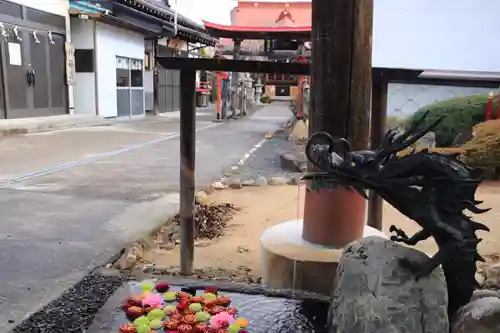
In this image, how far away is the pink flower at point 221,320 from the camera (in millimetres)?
2064

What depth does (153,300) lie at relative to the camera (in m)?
2.30

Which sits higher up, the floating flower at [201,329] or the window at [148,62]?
the window at [148,62]

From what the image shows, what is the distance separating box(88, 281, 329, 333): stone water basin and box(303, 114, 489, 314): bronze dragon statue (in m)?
0.62

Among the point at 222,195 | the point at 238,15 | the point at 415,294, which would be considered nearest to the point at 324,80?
the point at 415,294

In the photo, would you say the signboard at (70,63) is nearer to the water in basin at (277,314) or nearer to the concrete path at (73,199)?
the concrete path at (73,199)

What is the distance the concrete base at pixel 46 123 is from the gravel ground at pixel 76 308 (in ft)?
28.1

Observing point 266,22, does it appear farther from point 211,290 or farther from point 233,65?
point 211,290

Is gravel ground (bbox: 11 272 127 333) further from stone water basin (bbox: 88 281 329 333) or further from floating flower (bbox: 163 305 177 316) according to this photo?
floating flower (bbox: 163 305 177 316)

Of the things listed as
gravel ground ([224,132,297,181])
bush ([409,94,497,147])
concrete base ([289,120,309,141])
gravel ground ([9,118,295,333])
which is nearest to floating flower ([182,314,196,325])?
gravel ground ([9,118,295,333])

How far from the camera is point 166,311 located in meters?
2.20

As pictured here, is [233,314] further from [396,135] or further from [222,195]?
[222,195]

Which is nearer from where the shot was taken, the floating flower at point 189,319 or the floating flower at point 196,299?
the floating flower at point 189,319

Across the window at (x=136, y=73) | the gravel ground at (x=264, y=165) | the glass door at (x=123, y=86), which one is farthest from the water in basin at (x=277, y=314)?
the window at (x=136, y=73)

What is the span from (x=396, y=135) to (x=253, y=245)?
8.99 feet
